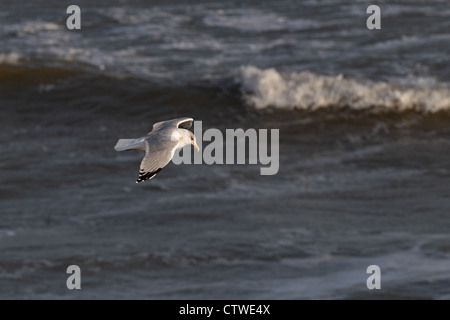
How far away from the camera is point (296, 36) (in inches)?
635

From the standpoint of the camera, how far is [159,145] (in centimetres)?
710

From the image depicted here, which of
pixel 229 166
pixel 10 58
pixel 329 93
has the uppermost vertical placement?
pixel 10 58

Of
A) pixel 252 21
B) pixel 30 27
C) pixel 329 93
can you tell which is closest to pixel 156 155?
pixel 329 93

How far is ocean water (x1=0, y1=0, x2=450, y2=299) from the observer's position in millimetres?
9156

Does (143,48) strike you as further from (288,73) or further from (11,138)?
(11,138)

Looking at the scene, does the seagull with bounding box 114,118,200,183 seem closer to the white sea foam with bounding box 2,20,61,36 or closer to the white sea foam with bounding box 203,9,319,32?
the white sea foam with bounding box 203,9,319,32

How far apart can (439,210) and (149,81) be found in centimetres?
571

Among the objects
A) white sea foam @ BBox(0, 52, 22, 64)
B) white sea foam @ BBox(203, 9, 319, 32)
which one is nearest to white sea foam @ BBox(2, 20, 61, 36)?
white sea foam @ BBox(0, 52, 22, 64)

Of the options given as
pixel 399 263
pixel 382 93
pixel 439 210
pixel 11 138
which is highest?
pixel 382 93

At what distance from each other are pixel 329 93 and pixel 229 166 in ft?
10.2

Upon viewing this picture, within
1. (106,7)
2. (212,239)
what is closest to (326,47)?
(106,7)

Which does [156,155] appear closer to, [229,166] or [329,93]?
[229,166]

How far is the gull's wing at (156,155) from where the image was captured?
669 centimetres

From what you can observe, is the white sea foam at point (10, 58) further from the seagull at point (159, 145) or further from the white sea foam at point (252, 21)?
the seagull at point (159, 145)
